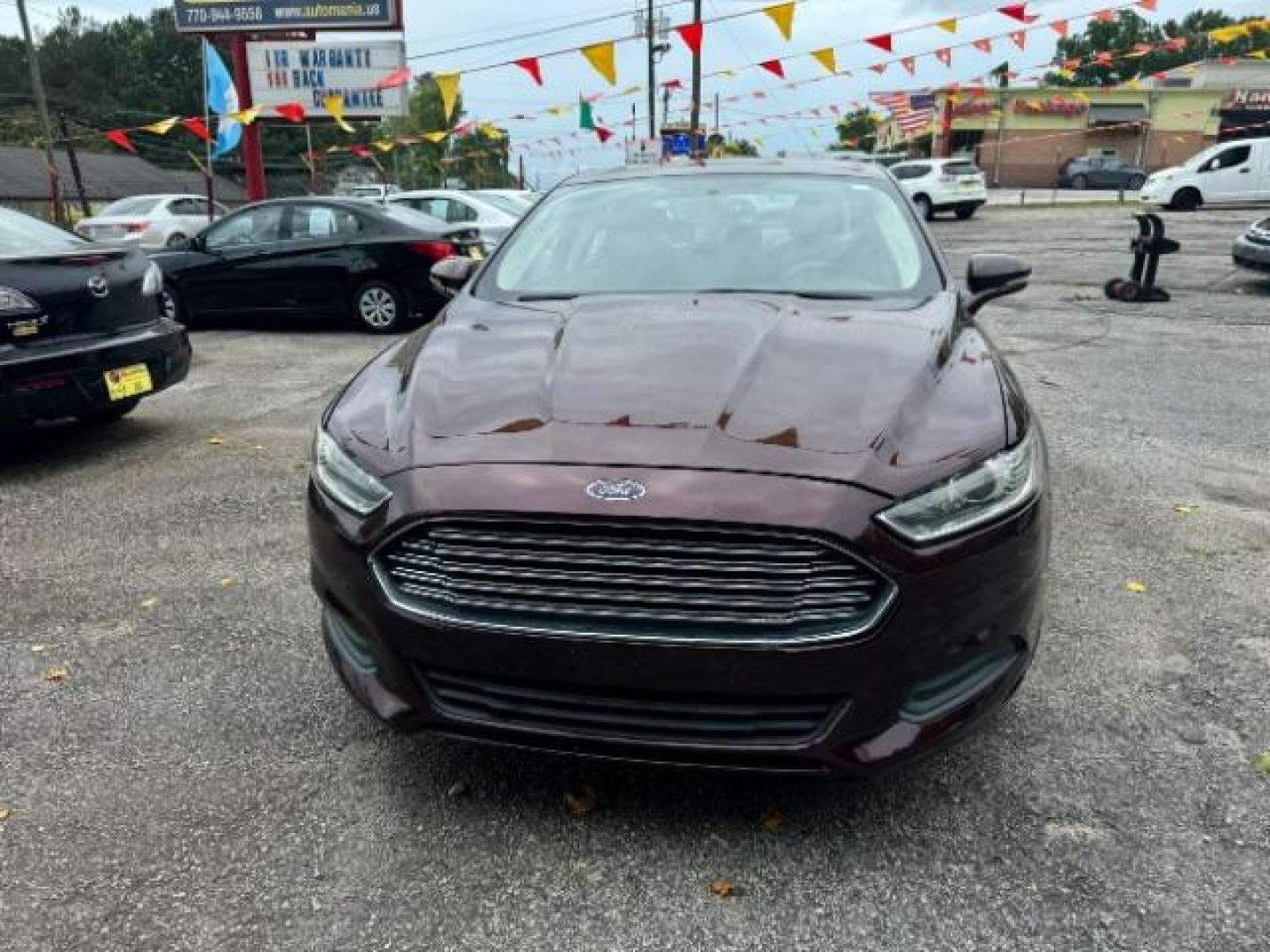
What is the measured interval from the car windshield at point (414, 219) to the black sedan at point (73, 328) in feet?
13.0

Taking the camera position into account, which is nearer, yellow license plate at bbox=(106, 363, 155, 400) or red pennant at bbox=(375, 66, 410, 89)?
yellow license plate at bbox=(106, 363, 155, 400)

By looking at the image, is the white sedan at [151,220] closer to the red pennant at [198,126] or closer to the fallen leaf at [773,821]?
the red pennant at [198,126]

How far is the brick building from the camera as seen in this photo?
4716 centimetres

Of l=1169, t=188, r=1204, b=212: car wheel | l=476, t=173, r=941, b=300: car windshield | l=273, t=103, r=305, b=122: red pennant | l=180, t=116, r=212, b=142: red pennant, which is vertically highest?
l=273, t=103, r=305, b=122: red pennant

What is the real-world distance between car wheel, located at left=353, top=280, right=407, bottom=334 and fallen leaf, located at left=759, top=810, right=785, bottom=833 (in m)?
7.82

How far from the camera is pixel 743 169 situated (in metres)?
3.90

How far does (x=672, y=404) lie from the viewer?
7.34ft

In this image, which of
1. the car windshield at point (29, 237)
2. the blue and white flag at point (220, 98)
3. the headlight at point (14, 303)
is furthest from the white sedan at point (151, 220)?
the headlight at point (14, 303)

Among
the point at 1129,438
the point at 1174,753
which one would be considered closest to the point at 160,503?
the point at 1174,753

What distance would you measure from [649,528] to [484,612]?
399 millimetres

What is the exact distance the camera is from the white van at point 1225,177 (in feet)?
74.0

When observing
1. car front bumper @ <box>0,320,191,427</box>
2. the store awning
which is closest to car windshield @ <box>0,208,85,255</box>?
car front bumper @ <box>0,320,191,427</box>

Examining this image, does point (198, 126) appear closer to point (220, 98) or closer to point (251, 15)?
point (220, 98)

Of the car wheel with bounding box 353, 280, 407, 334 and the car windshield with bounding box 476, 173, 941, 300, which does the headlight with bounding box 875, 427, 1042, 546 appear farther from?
the car wheel with bounding box 353, 280, 407, 334
